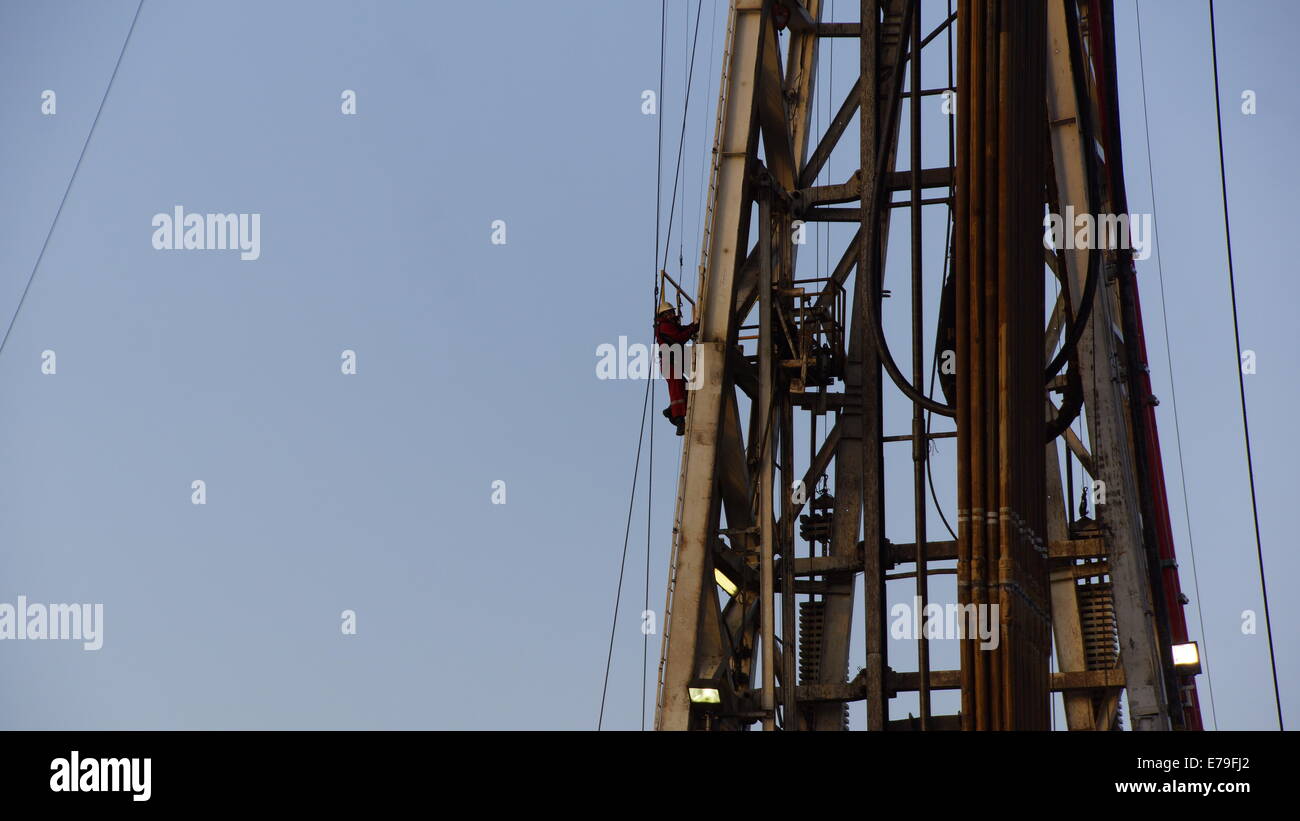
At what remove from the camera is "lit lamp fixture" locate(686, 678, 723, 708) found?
15352mm

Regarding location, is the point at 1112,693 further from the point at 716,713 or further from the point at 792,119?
the point at 792,119

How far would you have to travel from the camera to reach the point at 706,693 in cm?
1537

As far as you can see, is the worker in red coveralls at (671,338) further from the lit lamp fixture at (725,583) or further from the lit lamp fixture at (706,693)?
the lit lamp fixture at (706,693)

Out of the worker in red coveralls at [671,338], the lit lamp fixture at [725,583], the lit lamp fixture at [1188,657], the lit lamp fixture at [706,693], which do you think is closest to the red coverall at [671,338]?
the worker in red coveralls at [671,338]

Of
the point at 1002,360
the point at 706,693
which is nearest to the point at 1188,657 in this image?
the point at 1002,360

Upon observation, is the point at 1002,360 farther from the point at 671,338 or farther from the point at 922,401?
the point at 671,338

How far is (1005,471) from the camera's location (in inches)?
536

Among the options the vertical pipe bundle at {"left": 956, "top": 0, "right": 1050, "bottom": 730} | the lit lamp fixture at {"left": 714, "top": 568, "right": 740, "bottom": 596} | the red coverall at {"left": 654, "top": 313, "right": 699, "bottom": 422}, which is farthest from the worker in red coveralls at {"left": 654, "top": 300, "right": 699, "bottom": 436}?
the vertical pipe bundle at {"left": 956, "top": 0, "right": 1050, "bottom": 730}

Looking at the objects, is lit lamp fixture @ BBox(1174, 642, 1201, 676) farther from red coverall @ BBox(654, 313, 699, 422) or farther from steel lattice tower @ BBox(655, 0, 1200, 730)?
red coverall @ BBox(654, 313, 699, 422)
